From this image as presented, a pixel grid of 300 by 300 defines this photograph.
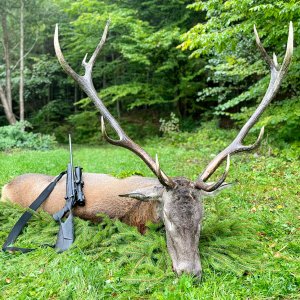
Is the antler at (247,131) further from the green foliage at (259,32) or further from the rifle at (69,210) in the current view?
the green foliage at (259,32)

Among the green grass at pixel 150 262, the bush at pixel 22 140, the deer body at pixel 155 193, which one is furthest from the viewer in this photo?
the bush at pixel 22 140

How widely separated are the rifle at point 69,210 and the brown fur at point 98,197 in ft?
0.43

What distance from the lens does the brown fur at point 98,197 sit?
396cm

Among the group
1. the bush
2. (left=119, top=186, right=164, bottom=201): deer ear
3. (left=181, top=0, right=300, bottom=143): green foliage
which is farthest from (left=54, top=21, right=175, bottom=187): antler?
the bush

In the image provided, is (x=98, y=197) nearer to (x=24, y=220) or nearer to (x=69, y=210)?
(x=69, y=210)

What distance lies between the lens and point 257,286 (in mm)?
3020

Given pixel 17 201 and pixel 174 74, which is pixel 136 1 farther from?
pixel 17 201

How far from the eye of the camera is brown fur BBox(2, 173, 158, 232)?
3961 millimetres

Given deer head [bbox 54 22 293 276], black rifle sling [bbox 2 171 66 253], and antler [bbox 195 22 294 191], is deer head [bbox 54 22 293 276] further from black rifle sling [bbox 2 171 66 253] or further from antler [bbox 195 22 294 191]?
black rifle sling [bbox 2 171 66 253]

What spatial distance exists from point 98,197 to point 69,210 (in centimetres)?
36

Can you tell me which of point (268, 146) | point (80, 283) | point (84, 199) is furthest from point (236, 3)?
point (80, 283)

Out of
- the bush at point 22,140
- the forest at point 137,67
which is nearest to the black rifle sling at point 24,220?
the forest at point 137,67

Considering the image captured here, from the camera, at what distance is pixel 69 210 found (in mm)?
4152

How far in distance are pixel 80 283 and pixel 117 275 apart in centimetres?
33
